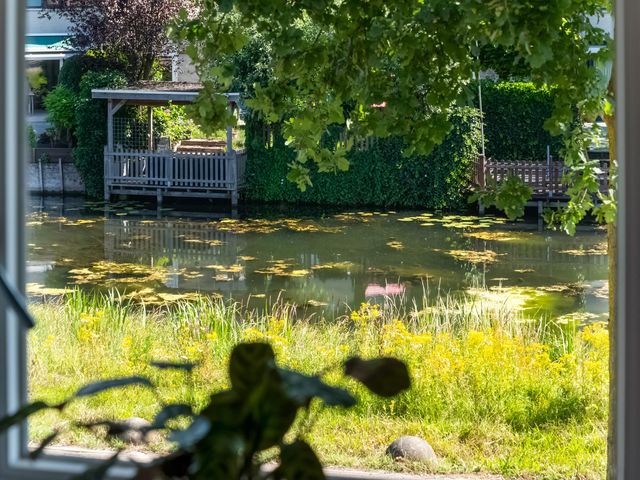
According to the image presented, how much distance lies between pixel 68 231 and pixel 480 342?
7.63m

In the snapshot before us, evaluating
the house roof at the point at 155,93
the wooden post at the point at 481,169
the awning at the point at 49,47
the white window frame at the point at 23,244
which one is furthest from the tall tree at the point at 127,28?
the white window frame at the point at 23,244

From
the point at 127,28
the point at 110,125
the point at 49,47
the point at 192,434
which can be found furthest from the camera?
the point at 49,47

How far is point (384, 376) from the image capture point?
2.61 ft

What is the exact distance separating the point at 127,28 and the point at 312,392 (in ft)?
49.8

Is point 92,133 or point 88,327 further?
point 92,133

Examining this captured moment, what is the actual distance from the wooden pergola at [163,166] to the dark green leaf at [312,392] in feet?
42.5

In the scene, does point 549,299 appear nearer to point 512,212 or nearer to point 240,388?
point 512,212

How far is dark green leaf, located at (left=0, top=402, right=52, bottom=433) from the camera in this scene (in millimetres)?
816

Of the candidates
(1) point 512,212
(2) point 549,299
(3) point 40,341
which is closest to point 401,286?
(2) point 549,299

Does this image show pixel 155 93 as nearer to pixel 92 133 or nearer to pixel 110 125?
pixel 110 125

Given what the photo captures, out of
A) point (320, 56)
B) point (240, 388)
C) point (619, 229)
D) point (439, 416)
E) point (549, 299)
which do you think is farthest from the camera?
point (549, 299)

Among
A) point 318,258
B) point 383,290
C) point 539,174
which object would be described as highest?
point 539,174

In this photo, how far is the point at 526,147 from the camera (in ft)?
44.5

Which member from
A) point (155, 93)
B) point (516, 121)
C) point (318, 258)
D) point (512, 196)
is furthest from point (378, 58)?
point (155, 93)
